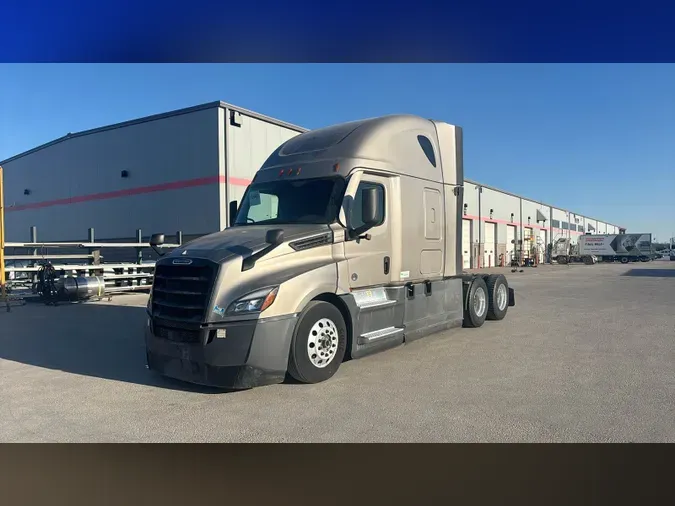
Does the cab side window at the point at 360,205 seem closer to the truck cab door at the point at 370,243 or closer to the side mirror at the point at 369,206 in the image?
the truck cab door at the point at 370,243

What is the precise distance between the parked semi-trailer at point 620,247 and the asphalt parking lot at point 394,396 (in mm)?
59692

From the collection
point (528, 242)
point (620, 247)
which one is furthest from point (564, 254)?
point (528, 242)

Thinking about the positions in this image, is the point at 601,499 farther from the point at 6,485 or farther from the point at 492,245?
the point at 492,245

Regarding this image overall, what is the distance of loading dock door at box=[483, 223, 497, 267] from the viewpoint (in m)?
49.6

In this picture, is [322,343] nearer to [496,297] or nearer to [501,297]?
[496,297]

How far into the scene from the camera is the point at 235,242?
6.18 metres

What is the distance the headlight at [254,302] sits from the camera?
558 centimetres

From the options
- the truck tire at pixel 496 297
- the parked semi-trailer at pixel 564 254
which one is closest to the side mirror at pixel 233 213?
the truck tire at pixel 496 297

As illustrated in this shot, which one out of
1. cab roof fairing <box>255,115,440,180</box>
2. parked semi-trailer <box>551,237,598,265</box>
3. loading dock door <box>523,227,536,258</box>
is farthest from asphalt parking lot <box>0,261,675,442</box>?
parked semi-trailer <box>551,237,598,265</box>

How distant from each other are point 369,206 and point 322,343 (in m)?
1.90

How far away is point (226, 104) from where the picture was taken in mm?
21812

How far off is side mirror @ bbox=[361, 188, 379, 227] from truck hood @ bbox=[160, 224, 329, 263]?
554 mm

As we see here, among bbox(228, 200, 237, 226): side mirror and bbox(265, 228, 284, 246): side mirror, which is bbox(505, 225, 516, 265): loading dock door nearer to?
bbox(228, 200, 237, 226): side mirror
